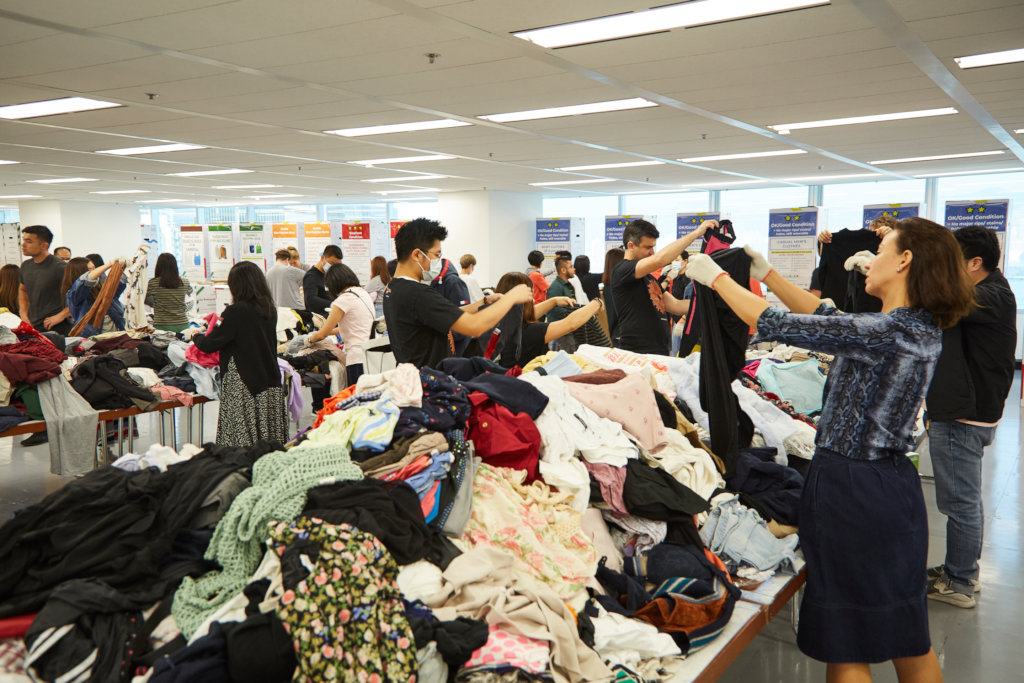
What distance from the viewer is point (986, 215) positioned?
10.6 meters

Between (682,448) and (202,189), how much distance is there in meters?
14.1

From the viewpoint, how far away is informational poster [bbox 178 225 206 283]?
16141 mm

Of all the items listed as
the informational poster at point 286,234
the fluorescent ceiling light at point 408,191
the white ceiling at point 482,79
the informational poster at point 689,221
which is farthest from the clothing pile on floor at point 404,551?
the informational poster at point 286,234

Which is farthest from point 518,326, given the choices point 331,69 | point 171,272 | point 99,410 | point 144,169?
point 144,169

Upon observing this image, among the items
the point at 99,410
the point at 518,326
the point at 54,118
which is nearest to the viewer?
the point at 518,326

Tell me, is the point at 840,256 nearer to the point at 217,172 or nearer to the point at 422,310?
the point at 422,310

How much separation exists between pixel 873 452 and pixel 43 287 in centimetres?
689

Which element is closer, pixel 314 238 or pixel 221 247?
pixel 314 238

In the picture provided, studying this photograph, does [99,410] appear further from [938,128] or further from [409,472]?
[938,128]

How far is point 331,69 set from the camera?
5.14m

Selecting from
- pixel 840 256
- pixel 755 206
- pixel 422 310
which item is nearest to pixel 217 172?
pixel 840 256

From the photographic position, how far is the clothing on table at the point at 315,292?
7949 millimetres

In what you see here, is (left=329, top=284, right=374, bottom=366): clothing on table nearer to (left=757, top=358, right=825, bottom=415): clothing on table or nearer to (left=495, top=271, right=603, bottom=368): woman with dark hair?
(left=495, top=271, right=603, bottom=368): woman with dark hair

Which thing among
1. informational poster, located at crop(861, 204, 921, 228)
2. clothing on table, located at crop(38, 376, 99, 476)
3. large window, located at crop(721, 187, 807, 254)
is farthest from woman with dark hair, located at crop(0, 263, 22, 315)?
large window, located at crop(721, 187, 807, 254)
